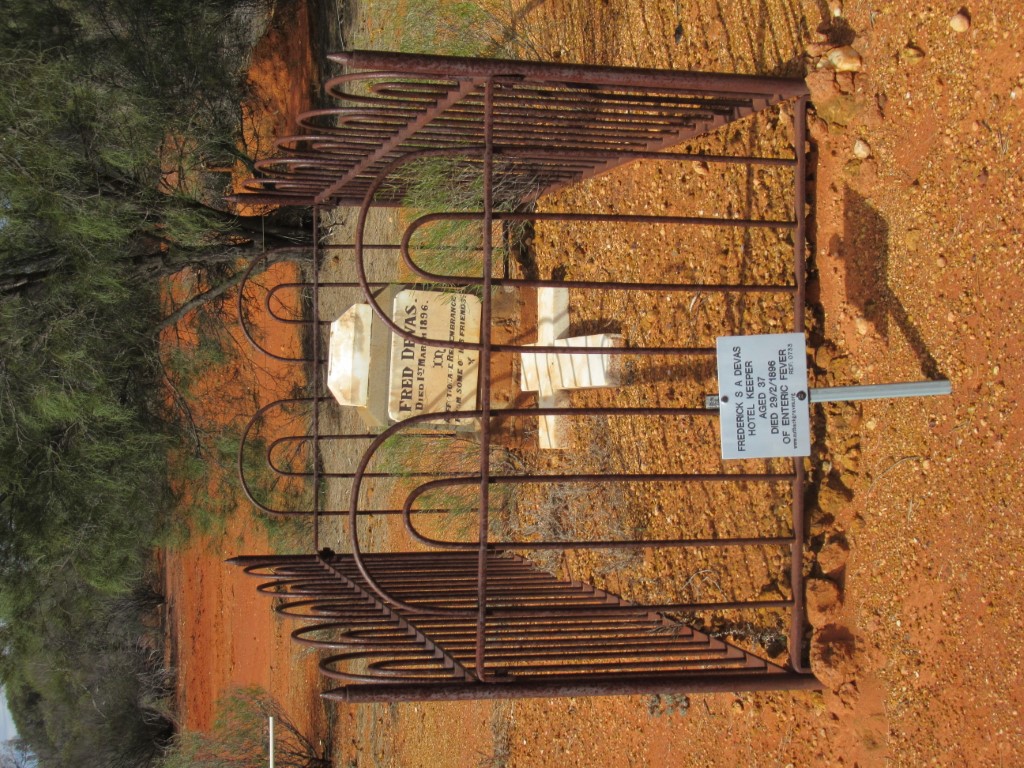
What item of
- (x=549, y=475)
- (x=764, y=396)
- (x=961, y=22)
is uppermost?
(x=961, y=22)

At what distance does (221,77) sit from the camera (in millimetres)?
6836

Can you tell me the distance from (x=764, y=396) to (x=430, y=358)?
3183 mm

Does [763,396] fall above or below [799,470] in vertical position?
above

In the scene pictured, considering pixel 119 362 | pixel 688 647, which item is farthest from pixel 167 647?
pixel 688 647

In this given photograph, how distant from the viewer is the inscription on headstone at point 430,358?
5.64m

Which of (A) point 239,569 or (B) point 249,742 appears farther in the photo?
(A) point 239,569


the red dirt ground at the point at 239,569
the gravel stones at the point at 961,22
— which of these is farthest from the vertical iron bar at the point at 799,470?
the red dirt ground at the point at 239,569

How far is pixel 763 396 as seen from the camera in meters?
2.79

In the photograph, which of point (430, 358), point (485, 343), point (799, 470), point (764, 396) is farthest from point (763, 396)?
point (430, 358)

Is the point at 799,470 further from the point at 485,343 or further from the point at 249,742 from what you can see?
the point at 249,742

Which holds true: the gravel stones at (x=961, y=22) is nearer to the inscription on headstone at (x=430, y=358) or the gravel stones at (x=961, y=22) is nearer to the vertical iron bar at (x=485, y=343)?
the vertical iron bar at (x=485, y=343)

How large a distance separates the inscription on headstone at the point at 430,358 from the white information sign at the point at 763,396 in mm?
3056

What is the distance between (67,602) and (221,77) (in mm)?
4646

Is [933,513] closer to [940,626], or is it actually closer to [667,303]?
[940,626]
